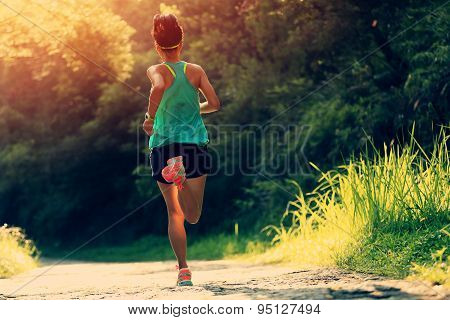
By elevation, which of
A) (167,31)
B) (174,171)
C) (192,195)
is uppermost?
(167,31)

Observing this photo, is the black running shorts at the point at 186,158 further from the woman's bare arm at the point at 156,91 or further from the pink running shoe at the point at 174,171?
the woman's bare arm at the point at 156,91

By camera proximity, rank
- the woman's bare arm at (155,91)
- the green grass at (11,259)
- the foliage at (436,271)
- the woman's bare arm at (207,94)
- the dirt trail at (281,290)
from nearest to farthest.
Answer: the dirt trail at (281,290) → the foliage at (436,271) → the woman's bare arm at (155,91) → the woman's bare arm at (207,94) → the green grass at (11,259)

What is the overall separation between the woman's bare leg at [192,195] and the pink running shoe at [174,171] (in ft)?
0.57

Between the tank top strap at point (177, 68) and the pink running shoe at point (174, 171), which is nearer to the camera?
the pink running shoe at point (174, 171)

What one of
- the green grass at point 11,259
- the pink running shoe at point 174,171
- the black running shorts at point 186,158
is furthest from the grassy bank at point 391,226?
the green grass at point 11,259

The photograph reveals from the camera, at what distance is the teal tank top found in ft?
19.3

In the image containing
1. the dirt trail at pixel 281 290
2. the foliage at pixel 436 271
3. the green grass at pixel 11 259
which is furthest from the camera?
the green grass at pixel 11 259

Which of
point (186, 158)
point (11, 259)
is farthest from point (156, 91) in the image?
point (11, 259)

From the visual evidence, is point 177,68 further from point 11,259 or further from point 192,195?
point 11,259

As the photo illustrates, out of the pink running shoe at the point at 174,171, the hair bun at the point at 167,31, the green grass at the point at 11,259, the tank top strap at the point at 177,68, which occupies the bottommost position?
the green grass at the point at 11,259

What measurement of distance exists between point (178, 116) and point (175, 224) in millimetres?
952

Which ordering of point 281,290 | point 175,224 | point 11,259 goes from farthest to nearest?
1. point 11,259
2. point 175,224
3. point 281,290

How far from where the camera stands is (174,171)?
229 inches

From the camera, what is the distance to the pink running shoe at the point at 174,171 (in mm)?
5809
